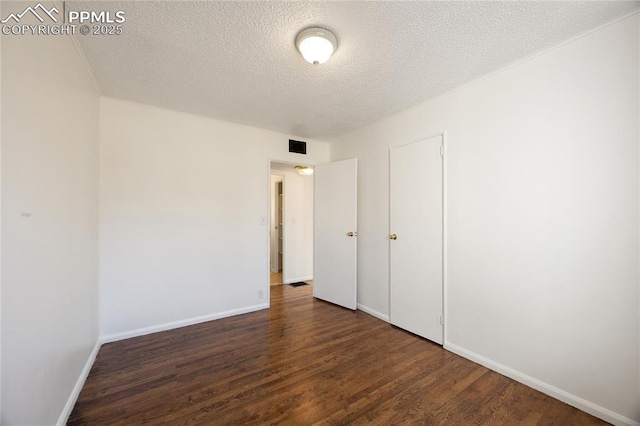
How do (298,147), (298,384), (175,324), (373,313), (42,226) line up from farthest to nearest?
1. (298,147)
2. (373,313)
3. (175,324)
4. (298,384)
5. (42,226)

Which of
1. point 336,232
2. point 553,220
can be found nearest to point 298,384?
point 336,232

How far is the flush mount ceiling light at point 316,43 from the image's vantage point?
5.44 feet

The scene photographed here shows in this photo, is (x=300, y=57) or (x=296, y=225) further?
(x=296, y=225)

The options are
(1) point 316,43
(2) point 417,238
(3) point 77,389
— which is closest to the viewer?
(1) point 316,43

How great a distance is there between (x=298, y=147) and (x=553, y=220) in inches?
120

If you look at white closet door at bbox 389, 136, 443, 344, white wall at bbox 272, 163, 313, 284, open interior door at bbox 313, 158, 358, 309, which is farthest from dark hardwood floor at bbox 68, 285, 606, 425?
white wall at bbox 272, 163, 313, 284

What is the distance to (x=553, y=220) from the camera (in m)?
1.85

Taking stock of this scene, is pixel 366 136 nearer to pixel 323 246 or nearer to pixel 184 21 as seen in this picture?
pixel 323 246

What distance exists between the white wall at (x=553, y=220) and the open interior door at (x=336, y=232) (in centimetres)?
131

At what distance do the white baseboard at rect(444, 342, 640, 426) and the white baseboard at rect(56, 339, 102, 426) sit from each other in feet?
9.70

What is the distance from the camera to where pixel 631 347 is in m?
1.54

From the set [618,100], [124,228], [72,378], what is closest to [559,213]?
[618,100]

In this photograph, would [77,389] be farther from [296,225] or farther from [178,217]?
[296,225]

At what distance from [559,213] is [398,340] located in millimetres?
1811
